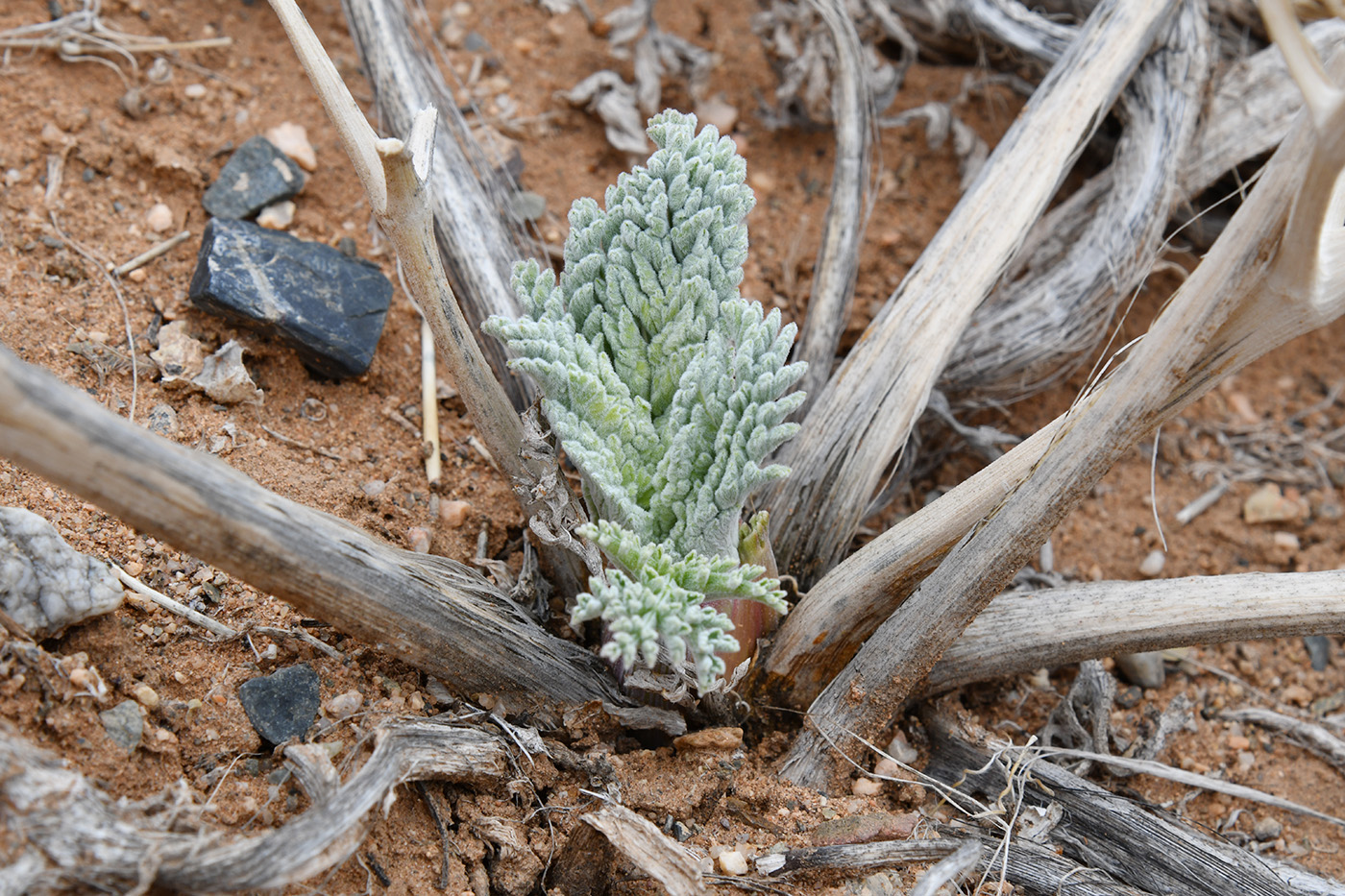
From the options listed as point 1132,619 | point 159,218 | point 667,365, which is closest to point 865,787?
point 1132,619

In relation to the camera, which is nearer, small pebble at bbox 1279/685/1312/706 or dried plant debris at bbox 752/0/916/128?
small pebble at bbox 1279/685/1312/706

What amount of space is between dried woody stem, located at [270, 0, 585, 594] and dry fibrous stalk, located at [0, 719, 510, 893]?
58 centimetres

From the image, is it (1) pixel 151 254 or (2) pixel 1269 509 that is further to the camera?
(2) pixel 1269 509

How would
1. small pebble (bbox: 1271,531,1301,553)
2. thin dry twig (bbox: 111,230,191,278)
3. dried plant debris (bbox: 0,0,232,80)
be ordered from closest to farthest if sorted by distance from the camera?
1. thin dry twig (bbox: 111,230,191,278)
2. dried plant debris (bbox: 0,0,232,80)
3. small pebble (bbox: 1271,531,1301,553)

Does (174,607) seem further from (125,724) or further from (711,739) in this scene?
(711,739)

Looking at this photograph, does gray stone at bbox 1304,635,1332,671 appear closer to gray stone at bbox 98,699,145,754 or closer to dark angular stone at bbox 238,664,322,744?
dark angular stone at bbox 238,664,322,744

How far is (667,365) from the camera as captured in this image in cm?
166

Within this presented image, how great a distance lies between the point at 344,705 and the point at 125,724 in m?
0.31

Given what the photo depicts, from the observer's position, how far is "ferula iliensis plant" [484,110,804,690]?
1.46 meters

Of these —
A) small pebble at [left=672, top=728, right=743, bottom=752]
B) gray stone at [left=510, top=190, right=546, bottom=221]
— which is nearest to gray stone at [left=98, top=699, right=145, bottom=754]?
small pebble at [left=672, top=728, right=743, bottom=752]

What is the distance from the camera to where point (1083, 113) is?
212 cm

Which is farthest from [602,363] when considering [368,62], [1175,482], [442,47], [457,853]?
[1175,482]

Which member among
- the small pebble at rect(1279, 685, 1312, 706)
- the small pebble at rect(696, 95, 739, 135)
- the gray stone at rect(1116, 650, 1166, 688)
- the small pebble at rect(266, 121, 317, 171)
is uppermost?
the small pebble at rect(696, 95, 739, 135)

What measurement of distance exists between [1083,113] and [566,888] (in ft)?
6.28
